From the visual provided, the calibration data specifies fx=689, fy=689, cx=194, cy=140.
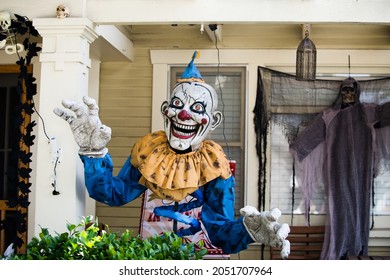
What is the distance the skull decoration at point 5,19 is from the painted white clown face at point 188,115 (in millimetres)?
1353

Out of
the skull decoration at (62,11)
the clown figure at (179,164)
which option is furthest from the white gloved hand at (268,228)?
the skull decoration at (62,11)

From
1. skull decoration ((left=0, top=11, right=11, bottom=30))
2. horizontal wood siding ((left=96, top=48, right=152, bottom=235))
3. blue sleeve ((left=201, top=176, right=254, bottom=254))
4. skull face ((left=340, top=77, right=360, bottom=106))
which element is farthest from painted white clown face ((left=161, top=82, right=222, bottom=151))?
skull face ((left=340, top=77, right=360, bottom=106))

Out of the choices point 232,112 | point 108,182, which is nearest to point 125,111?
point 232,112

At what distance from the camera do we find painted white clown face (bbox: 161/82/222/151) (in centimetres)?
523

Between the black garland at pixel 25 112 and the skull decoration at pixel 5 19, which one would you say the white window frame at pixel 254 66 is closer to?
the black garland at pixel 25 112

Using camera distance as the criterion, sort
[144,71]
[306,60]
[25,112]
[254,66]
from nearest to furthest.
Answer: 1. [25,112]
2. [306,60]
3. [254,66]
4. [144,71]

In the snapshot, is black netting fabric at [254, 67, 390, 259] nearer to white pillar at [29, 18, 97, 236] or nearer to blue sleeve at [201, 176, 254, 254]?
blue sleeve at [201, 176, 254, 254]

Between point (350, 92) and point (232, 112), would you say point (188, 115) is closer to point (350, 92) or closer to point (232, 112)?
point (232, 112)

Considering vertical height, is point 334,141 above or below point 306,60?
below

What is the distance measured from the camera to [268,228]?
4.44 meters

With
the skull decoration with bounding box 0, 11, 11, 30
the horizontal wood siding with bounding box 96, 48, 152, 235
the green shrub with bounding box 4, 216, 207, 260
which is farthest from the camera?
the horizontal wood siding with bounding box 96, 48, 152, 235

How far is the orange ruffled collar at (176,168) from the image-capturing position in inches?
202

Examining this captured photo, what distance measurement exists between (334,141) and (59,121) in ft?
9.19

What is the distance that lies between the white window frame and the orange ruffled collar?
1.41 m
